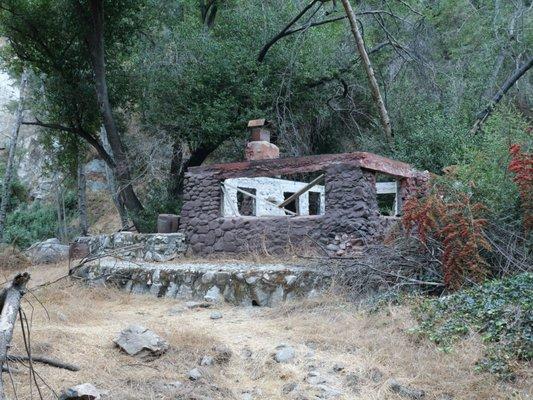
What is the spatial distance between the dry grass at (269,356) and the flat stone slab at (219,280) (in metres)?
0.54

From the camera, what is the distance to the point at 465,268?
691cm

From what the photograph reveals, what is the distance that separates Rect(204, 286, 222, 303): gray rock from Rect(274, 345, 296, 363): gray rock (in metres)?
2.91

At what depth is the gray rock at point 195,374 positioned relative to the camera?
5145mm

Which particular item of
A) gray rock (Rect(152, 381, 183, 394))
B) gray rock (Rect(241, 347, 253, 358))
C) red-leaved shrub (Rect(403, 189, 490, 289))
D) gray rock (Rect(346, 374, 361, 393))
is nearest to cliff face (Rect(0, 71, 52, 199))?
red-leaved shrub (Rect(403, 189, 490, 289))

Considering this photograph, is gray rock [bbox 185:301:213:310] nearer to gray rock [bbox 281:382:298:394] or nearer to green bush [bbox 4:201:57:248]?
gray rock [bbox 281:382:298:394]

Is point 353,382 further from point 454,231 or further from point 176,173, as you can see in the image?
point 176,173

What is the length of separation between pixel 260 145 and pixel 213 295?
370 centimetres

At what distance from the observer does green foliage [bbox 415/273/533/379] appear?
5023 mm

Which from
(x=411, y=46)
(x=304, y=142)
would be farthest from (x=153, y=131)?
(x=411, y=46)

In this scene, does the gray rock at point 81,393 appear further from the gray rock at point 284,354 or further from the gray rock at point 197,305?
the gray rock at point 197,305

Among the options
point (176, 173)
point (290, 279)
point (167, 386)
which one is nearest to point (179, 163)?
point (176, 173)

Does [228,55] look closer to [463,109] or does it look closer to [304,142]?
[304,142]

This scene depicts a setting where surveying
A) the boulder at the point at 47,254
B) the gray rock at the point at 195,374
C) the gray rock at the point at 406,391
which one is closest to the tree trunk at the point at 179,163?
the boulder at the point at 47,254

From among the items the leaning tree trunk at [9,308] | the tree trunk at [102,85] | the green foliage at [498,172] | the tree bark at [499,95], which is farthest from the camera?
the tree bark at [499,95]
